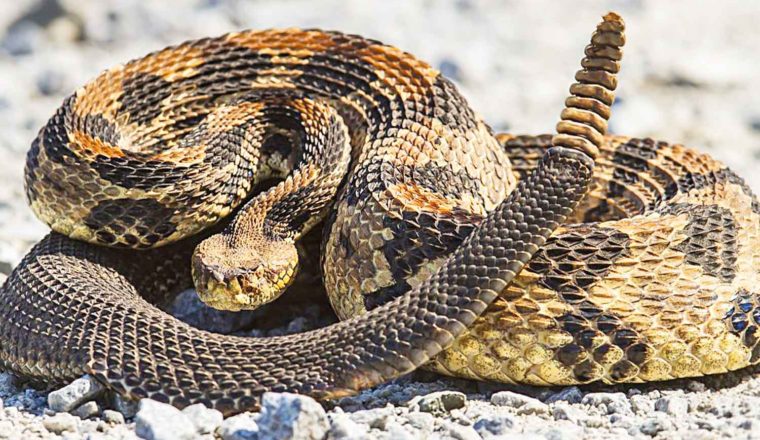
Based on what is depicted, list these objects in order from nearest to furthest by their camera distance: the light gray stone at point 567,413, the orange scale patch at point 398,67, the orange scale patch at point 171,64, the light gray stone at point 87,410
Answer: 1. the light gray stone at point 567,413
2. the light gray stone at point 87,410
3. the orange scale patch at point 398,67
4. the orange scale patch at point 171,64

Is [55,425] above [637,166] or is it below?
below

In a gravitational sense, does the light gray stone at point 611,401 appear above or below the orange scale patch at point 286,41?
below

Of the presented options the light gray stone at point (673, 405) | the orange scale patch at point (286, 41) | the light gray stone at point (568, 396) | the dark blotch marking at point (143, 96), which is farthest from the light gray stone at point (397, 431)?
the orange scale patch at point (286, 41)

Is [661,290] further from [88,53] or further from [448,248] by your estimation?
[88,53]

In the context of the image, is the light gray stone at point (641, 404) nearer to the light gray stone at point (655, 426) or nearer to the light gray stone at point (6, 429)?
the light gray stone at point (655, 426)

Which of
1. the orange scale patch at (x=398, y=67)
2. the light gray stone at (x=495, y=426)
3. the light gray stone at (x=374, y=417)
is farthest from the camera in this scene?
the orange scale patch at (x=398, y=67)

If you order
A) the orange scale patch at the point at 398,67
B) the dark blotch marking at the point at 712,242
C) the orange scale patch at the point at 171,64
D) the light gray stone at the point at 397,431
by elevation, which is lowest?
the light gray stone at the point at 397,431

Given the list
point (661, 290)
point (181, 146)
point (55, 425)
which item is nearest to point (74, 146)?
point (181, 146)

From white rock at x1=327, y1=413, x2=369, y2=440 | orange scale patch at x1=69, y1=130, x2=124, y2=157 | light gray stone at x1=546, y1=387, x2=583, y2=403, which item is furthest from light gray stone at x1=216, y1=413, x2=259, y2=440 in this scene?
orange scale patch at x1=69, y1=130, x2=124, y2=157
